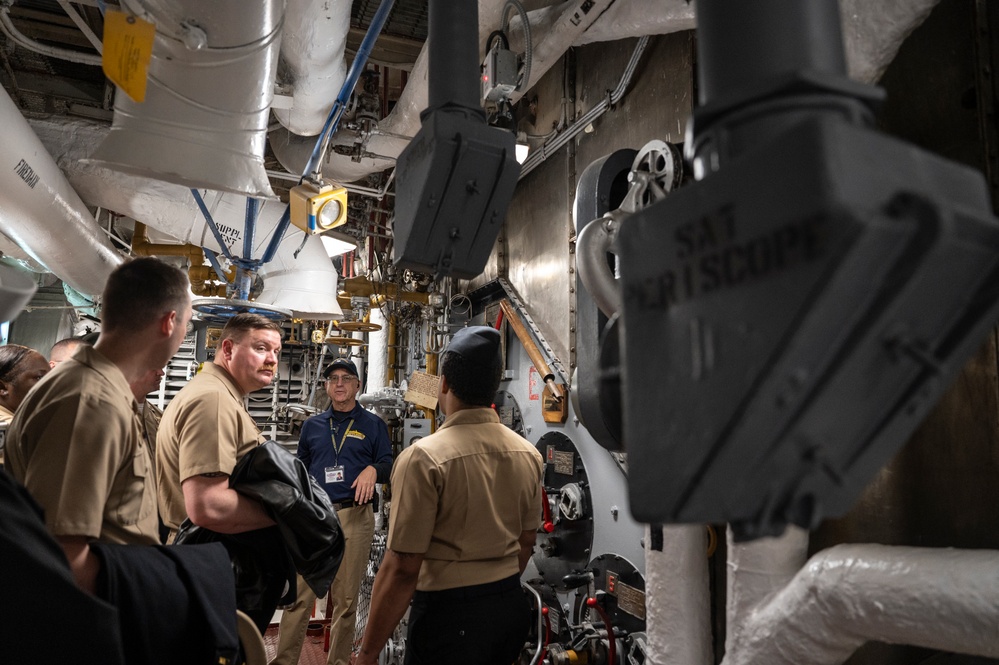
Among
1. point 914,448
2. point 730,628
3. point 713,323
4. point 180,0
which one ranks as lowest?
point 730,628

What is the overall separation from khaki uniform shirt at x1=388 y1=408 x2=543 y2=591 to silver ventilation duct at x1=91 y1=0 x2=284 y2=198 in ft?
4.20

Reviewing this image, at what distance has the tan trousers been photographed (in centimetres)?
365

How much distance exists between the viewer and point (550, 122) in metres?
3.74

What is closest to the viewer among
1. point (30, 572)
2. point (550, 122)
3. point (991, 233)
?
point (991, 233)

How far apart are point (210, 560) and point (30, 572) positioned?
73cm

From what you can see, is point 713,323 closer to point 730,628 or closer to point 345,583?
point 730,628

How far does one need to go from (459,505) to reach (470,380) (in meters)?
0.46

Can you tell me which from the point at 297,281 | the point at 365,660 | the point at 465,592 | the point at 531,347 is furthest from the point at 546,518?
the point at 297,281

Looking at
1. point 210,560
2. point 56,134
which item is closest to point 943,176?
point 210,560

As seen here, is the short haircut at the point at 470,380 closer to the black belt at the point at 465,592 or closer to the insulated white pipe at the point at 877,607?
the black belt at the point at 465,592

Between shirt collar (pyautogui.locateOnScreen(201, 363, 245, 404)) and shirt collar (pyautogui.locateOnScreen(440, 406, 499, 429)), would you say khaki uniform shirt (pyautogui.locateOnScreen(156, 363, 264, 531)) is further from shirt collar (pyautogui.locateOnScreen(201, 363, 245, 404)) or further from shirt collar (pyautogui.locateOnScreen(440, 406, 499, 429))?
shirt collar (pyautogui.locateOnScreen(440, 406, 499, 429))

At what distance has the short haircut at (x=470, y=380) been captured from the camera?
2330 mm

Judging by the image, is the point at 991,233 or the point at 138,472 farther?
the point at 138,472

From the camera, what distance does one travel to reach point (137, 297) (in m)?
1.69
